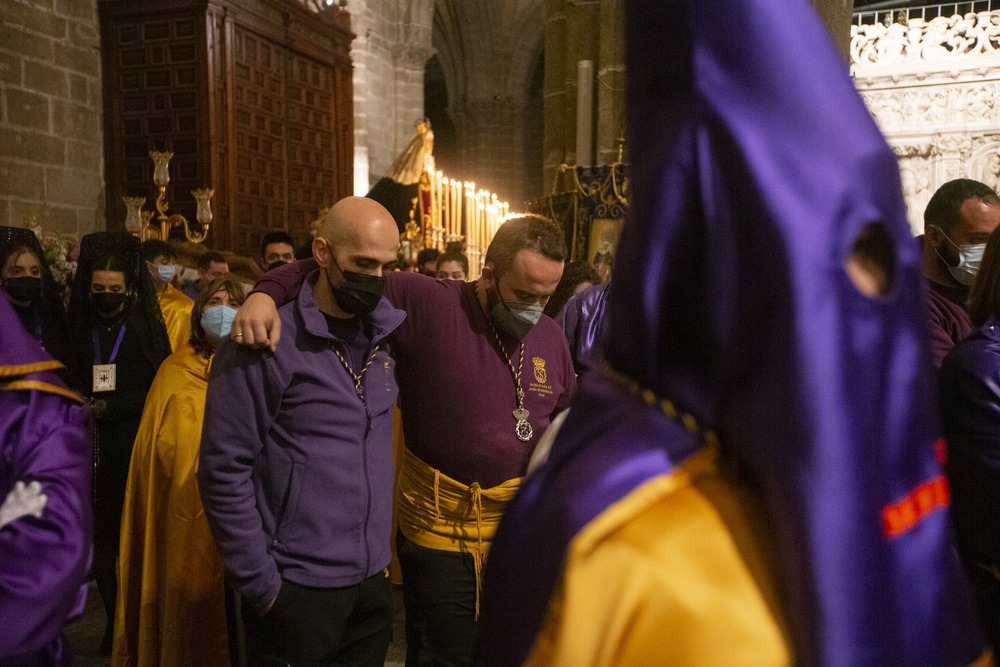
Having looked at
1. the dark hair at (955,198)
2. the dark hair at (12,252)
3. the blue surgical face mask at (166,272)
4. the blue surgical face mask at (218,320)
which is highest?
the dark hair at (955,198)

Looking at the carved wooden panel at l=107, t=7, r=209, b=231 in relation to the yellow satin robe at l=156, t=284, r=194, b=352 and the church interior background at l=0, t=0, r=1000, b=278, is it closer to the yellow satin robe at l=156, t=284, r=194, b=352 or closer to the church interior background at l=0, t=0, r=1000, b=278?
the church interior background at l=0, t=0, r=1000, b=278

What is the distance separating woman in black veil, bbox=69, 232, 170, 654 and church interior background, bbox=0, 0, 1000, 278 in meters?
1.61

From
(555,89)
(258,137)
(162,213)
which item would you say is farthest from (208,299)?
(258,137)

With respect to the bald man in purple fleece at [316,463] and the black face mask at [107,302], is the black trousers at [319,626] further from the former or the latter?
the black face mask at [107,302]

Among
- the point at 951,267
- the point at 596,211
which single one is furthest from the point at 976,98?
the point at 951,267

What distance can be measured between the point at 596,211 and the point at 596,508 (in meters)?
6.49

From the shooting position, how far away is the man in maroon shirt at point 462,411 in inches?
105

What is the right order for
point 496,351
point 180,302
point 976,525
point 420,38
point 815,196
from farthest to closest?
point 420,38, point 180,302, point 496,351, point 976,525, point 815,196

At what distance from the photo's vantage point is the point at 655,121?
2.34 feet

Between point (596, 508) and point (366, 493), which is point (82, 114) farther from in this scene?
point (596, 508)

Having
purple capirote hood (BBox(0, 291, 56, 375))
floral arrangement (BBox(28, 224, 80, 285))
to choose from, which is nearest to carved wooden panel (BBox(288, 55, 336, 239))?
floral arrangement (BBox(28, 224, 80, 285))

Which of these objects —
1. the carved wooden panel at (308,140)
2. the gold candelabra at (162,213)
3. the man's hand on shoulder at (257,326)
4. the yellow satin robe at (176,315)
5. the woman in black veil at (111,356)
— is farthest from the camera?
the carved wooden panel at (308,140)

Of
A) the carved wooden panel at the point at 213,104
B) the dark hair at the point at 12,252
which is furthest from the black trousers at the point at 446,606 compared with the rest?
the carved wooden panel at the point at 213,104

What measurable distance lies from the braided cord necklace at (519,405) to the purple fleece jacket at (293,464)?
52cm
